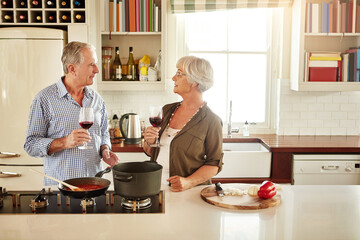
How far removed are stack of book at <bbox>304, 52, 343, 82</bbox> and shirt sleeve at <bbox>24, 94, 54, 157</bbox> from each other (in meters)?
2.69

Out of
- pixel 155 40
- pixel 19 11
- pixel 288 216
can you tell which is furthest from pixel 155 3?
pixel 288 216

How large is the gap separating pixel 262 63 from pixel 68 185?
3235 mm

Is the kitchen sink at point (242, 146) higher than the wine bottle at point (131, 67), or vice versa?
the wine bottle at point (131, 67)

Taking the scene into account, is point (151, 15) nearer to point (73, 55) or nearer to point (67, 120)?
point (73, 55)

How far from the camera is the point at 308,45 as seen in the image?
4438 mm

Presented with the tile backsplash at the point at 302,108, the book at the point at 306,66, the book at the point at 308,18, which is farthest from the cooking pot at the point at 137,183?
the book at the point at 308,18

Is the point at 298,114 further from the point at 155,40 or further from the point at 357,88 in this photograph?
the point at 155,40

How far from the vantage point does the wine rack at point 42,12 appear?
3797 millimetres

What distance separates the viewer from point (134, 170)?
1.99m

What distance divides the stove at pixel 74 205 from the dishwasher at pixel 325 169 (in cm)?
212

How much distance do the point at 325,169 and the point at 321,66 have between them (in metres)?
1.06

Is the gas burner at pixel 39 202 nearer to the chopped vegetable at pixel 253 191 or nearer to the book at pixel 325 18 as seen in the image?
the chopped vegetable at pixel 253 191

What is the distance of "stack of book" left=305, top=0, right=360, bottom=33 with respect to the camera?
4062 millimetres

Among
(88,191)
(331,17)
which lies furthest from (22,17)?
(331,17)
